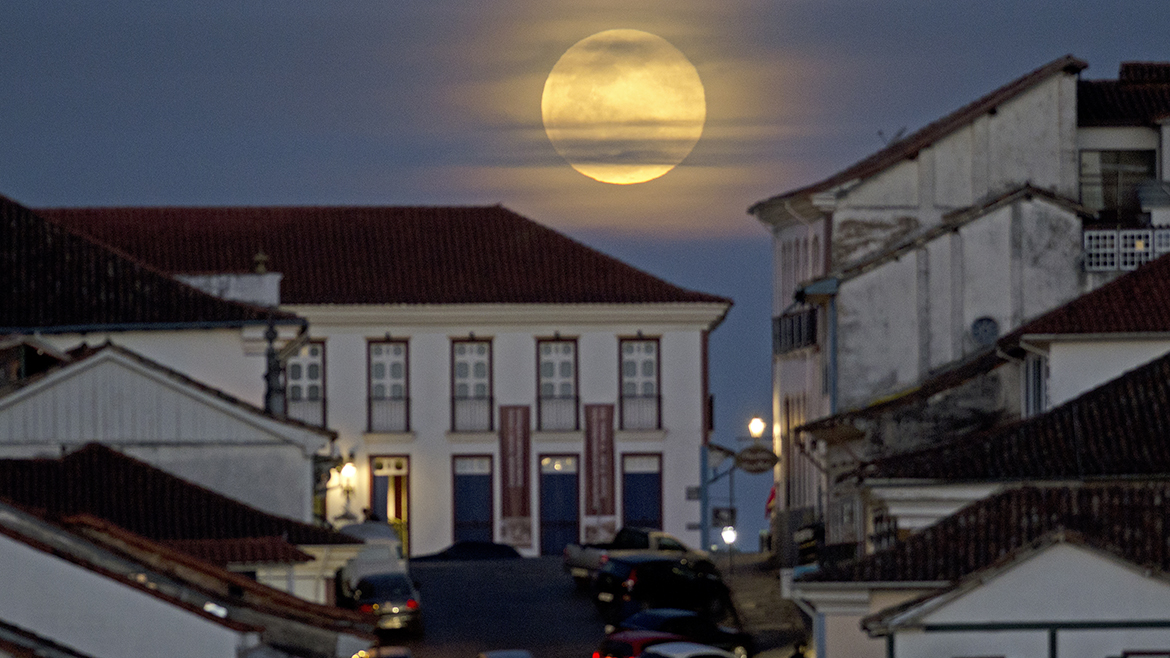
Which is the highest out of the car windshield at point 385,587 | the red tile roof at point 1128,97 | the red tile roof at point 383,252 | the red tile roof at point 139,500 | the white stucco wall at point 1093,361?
the red tile roof at point 1128,97

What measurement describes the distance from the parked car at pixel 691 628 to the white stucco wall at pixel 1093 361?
6908 mm

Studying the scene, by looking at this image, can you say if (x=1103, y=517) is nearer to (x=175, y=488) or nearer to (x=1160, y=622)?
(x=1160, y=622)

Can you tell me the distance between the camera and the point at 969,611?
2953 centimetres

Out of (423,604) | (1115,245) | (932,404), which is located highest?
(1115,245)

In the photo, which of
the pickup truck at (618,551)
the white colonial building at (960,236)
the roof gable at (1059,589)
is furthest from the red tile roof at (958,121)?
the roof gable at (1059,589)

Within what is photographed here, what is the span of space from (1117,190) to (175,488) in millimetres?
23251

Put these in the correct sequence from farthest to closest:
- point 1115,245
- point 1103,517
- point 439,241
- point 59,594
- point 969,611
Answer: point 439,241 < point 1115,245 < point 1103,517 < point 969,611 < point 59,594

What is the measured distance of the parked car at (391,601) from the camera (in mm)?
44531

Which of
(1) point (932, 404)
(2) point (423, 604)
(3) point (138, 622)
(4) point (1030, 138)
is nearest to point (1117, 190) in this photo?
(4) point (1030, 138)

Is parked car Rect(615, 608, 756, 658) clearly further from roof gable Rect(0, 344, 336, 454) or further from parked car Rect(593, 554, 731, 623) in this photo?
roof gable Rect(0, 344, 336, 454)

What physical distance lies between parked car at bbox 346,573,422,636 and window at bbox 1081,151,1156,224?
17.0 metres

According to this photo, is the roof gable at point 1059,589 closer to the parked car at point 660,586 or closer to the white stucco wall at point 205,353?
the parked car at point 660,586

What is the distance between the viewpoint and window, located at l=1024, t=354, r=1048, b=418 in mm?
40312

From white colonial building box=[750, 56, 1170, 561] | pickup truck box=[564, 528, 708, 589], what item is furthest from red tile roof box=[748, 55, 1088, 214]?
pickup truck box=[564, 528, 708, 589]
